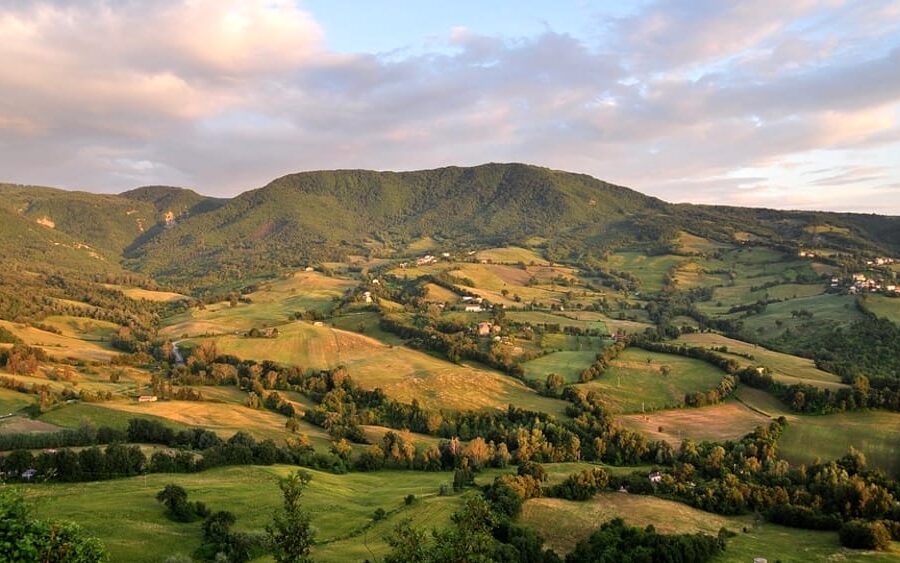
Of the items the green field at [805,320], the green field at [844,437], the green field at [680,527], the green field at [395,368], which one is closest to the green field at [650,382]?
the green field at [395,368]

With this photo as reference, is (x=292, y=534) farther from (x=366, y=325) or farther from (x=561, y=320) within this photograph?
(x=561, y=320)

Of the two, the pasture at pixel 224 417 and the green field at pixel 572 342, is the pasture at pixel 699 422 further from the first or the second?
the pasture at pixel 224 417

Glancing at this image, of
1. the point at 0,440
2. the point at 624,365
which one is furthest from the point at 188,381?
the point at 624,365

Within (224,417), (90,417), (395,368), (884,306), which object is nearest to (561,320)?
(395,368)

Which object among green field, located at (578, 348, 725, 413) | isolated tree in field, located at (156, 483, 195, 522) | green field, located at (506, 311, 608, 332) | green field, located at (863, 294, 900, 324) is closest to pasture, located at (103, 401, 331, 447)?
isolated tree in field, located at (156, 483, 195, 522)

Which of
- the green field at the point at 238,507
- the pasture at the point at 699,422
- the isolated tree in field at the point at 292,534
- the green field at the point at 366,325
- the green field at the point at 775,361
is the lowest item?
the pasture at the point at 699,422

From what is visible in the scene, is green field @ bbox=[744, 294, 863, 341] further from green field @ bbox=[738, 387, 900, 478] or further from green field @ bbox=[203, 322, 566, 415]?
green field @ bbox=[203, 322, 566, 415]
